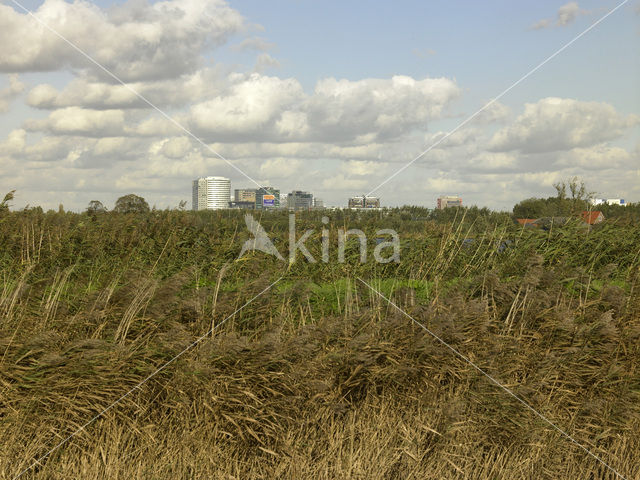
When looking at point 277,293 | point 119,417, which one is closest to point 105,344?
point 119,417

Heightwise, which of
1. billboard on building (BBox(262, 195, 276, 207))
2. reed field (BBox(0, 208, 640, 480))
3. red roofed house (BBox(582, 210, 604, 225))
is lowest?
reed field (BBox(0, 208, 640, 480))

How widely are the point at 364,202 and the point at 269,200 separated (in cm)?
179

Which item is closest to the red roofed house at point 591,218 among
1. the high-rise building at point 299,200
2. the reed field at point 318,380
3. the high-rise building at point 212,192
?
the reed field at point 318,380

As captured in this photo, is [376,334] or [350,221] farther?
[350,221]

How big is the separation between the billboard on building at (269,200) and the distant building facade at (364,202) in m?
1.49

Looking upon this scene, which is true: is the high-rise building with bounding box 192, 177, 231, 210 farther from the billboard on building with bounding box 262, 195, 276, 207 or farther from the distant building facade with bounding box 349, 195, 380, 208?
the distant building facade with bounding box 349, 195, 380, 208

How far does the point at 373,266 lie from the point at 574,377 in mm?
3230

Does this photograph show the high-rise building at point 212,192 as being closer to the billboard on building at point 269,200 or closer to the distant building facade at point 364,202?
the billboard on building at point 269,200

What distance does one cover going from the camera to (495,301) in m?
6.97

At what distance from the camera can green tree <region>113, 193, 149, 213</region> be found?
10.9m

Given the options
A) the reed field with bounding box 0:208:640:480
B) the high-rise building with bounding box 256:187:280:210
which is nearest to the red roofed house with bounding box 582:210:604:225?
the reed field with bounding box 0:208:640:480

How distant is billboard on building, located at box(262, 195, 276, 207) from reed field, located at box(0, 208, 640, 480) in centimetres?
406

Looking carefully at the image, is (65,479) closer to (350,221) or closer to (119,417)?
(119,417)

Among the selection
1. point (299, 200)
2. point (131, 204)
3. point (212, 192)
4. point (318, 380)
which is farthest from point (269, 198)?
point (318, 380)
